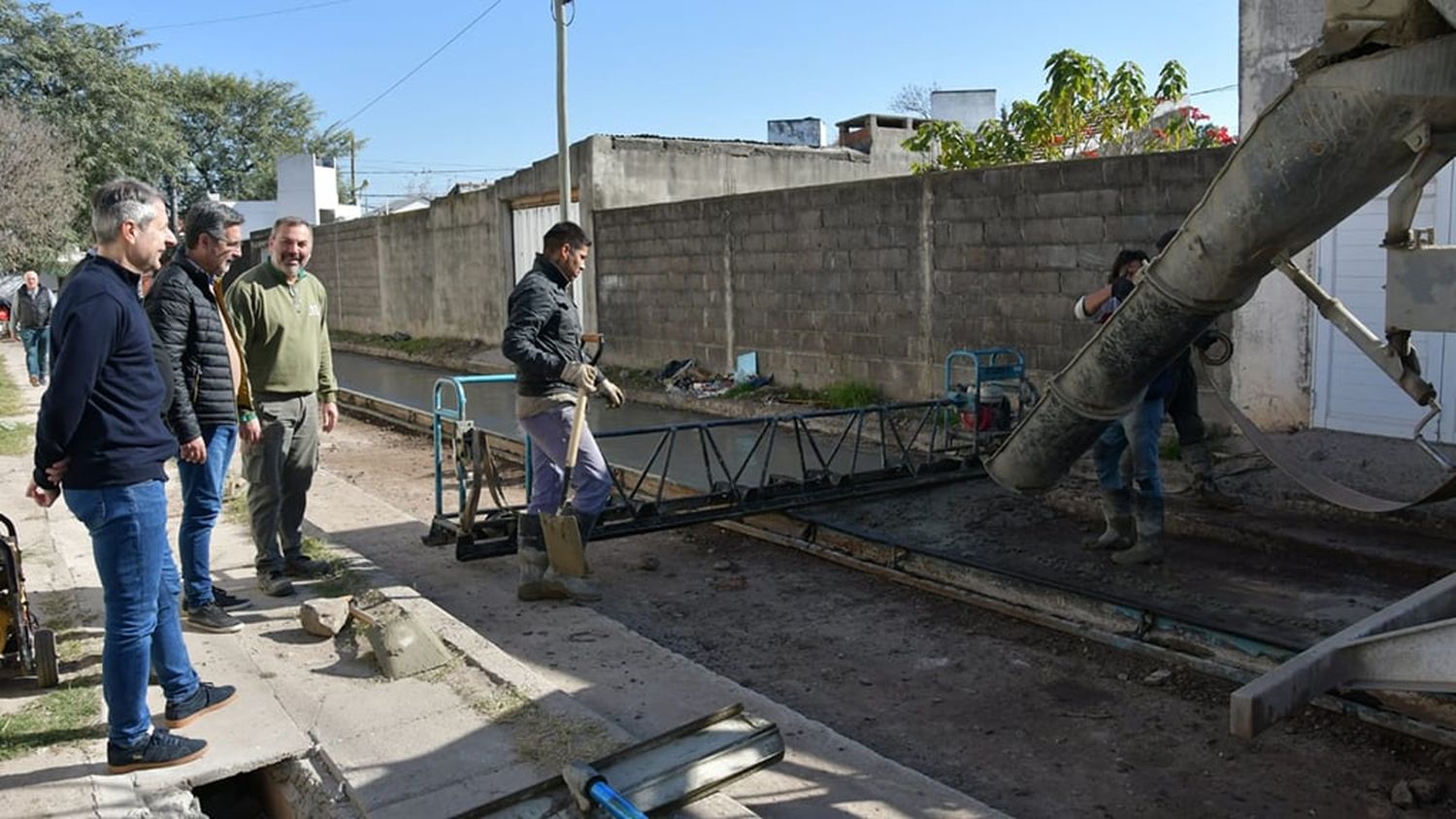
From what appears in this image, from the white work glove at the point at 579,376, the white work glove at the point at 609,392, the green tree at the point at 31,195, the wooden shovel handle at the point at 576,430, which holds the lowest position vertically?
the wooden shovel handle at the point at 576,430

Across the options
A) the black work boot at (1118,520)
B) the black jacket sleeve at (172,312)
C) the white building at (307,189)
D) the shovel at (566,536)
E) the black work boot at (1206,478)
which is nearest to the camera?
the black jacket sleeve at (172,312)

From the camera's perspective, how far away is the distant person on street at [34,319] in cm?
1503

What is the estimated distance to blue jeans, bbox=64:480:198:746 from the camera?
336cm

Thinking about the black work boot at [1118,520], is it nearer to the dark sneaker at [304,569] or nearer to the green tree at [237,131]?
the dark sneaker at [304,569]

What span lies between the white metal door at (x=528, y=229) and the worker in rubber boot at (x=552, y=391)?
13120mm

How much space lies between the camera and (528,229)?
63.6ft

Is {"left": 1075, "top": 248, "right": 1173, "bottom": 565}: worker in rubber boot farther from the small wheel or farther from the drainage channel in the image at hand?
the small wheel

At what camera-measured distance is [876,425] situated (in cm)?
1065

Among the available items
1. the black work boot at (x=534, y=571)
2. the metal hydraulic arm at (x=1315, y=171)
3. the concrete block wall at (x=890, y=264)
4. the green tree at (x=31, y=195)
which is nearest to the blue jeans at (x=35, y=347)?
the green tree at (x=31, y=195)

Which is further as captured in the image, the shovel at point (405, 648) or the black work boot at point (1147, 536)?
the black work boot at point (1147, 536)

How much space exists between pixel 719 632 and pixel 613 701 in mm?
1373

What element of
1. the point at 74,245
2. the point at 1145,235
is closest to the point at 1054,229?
the point at 1145,235

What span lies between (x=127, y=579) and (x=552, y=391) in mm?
2369

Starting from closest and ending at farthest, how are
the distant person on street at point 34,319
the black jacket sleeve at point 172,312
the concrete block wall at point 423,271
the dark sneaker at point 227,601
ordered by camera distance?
the black jacket sleeve at point 172,312 < the dark sneaker at point 227,601 < the distant person on street at point 34,319 < the concrete block wall at point 423,271
